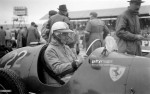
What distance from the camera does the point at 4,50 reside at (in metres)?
6.49

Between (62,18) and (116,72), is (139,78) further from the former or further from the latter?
(62,18)

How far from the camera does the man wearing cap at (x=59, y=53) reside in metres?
3.86

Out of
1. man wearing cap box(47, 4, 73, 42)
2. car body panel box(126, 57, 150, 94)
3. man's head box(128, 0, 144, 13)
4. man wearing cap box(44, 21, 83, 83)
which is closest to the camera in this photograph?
car body panel box(126, 57, 150, 94)

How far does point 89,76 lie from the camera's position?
3.37 m

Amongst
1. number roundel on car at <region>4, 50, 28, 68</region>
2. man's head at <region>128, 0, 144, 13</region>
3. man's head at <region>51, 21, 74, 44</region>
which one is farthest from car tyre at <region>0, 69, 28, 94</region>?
man's head at <region>128, 0, 144, 13</region>

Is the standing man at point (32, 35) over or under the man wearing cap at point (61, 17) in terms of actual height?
under

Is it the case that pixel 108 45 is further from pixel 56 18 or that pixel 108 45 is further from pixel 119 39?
pixel 56 18

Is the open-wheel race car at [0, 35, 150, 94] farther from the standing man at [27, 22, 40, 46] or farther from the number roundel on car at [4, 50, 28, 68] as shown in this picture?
the standing man at [27, 22, 40, 46]

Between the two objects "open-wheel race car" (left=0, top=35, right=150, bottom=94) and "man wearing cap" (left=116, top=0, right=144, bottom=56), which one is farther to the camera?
"man wearing cap" (left=116, top=0, right=144, bottom=56)

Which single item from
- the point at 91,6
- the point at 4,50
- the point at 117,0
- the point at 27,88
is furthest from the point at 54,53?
the point at 91,6

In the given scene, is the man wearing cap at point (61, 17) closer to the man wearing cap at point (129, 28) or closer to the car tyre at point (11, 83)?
the man wearing cap at point (129, 28)

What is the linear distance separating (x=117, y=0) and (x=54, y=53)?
11.1 meters

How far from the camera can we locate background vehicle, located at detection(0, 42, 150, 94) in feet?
10.2

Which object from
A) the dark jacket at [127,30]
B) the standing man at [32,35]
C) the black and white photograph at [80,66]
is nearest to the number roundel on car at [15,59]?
the black and white photograph at [80,66]
